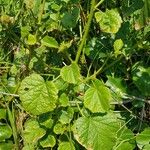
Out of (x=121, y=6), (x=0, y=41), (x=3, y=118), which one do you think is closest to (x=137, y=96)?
(x=121, y=6)

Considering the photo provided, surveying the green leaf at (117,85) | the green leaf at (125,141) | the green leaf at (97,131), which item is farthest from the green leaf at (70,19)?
the green leaf at (125,141)

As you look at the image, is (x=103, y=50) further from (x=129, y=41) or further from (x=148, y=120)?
(x=148, y=120)

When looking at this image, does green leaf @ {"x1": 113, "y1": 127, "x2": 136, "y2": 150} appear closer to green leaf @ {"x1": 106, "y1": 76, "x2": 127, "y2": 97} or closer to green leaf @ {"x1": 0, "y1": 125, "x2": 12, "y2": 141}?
green leaf @ {"x1": 106, "y1": 76, "x2": 127, "y2": 97}

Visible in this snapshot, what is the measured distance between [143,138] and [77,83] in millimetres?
373

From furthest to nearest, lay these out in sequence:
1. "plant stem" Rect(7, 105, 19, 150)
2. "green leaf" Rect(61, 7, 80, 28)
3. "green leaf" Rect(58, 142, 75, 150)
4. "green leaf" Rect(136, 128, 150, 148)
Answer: "plant stem" Rect(7, 105, 19, 150) → "green leaf" Rect(61, 7, 80, 28) → "green leaf" Rect(58, 142, 75, 150) → "green leaf" Rect(136, 128, 150, 148)

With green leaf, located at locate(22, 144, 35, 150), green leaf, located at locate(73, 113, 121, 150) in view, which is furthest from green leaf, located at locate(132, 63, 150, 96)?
green leaf, located at locate(22, 144, 35, 150)

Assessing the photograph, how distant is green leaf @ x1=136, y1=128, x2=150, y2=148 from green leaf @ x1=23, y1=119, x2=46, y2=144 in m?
0.43

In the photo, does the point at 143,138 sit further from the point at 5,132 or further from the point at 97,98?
the point at 5,132

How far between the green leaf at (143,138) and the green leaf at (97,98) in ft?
0.61

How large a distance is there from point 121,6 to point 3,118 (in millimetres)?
843

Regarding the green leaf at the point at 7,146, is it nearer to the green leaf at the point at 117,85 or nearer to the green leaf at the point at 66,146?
the green leaf at the point at 66,146

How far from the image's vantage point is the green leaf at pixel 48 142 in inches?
74.8

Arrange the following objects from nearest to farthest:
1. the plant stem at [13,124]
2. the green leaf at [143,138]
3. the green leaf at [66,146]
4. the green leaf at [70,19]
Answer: the green leaf at [143,138], the green leaf at [66,146], the green leaf at [70,19], the plant stem at [13,124]

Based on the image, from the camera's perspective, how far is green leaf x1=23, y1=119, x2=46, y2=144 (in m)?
1.88
